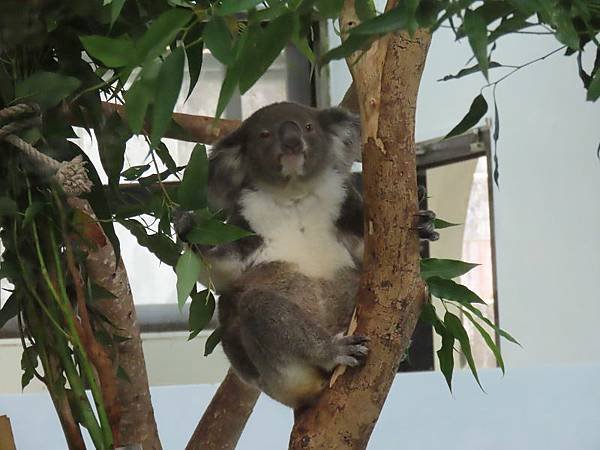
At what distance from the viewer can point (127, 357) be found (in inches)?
67.6

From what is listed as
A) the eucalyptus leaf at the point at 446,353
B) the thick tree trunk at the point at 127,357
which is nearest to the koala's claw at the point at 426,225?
the eucalyptus leaf at the point at 446,353

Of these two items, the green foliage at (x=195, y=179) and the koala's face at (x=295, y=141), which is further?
the koala's face at (x=295, y=141)

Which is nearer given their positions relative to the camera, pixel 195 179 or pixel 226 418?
pixel 195 179

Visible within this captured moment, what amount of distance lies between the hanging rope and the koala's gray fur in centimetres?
62

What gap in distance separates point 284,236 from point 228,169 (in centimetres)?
18

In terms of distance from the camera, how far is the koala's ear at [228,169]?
1.74 metres

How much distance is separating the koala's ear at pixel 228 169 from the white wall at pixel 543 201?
1.18m

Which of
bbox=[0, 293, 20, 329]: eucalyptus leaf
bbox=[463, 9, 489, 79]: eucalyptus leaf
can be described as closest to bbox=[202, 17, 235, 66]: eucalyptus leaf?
bbox=[463, 9, 489, 79]: eucalyptus leaf

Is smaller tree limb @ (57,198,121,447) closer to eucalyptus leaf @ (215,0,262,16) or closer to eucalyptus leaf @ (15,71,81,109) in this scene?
eucalyptus leaf @ (15,71,81,109)

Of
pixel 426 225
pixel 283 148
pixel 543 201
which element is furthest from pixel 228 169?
pixel 543 201

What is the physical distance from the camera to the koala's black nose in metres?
1.75

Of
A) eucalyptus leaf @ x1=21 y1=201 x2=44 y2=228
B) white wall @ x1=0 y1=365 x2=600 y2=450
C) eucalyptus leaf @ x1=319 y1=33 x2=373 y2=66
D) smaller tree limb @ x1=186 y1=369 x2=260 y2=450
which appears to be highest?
eucalyptus leaf @ x1=319 y1=33 x2=373 y2=66

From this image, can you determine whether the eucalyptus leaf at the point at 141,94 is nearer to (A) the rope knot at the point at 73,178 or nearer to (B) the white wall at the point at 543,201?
(A) the rope knot at the point at 73,178

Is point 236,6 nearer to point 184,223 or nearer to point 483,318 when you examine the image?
point 184,223
